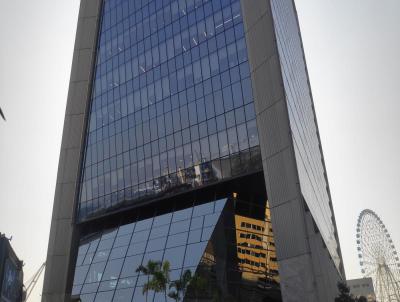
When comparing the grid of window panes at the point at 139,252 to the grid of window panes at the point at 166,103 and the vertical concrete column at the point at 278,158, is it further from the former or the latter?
the vertical concrete column at the point at 278,158

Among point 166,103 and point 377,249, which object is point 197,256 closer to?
point 166,103

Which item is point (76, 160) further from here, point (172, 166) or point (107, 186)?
point (172, 166)

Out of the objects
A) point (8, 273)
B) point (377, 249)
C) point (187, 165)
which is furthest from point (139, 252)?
point (377, 249)

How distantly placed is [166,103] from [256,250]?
23077 mm

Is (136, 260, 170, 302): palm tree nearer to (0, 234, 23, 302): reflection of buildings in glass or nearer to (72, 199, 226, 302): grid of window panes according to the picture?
(72, 199, 226, 302): grid of window panes

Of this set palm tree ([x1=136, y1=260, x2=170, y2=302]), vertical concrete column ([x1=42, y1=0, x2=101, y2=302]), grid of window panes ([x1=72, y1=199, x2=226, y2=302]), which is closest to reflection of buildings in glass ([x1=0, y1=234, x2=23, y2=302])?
palm tree ([x1=136, y1=260, x2=170, y2=302])

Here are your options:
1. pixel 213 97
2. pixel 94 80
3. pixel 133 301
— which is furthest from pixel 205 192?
pixel 94 80

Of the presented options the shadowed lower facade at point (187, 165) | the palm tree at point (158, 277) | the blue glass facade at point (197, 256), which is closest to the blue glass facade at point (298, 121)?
the shadowed lower facade at point (187, 165)

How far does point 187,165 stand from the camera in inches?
2149

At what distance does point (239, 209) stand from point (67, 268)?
25928 mm

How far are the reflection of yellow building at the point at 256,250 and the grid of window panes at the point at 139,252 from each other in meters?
3.52

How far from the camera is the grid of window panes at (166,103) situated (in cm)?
5278

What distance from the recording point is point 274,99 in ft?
157

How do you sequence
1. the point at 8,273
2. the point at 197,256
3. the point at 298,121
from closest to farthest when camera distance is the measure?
the point at 8,273
the point at 197,256
the point at 298,121
